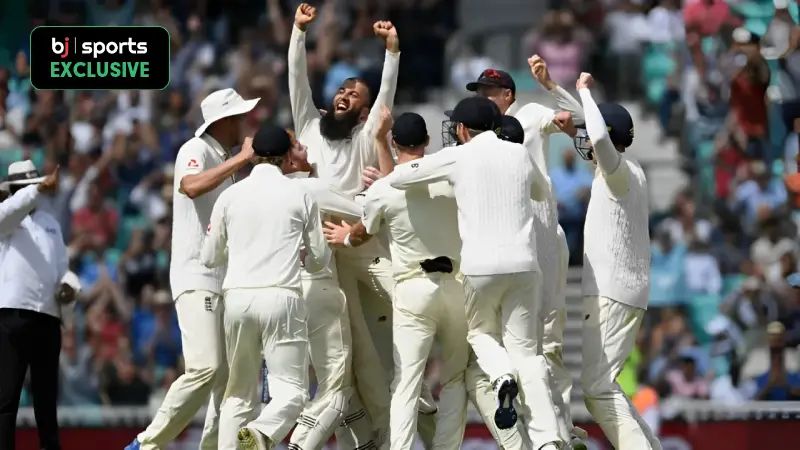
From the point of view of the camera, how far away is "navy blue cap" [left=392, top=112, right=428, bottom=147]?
1146cm

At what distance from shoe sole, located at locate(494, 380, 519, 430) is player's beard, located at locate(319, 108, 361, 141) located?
2462mm

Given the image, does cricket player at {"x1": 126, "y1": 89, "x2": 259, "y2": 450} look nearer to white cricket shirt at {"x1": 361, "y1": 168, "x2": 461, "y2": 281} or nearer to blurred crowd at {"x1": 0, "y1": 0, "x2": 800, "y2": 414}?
white cricket shirt at {"x1": 361, "y1": 168, "x2": 461, "y2": 281}

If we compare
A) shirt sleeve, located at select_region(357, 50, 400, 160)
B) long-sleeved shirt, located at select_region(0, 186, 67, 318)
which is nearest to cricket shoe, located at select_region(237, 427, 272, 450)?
shirt sleeve, located at select_region(357, 50, 400, 160)

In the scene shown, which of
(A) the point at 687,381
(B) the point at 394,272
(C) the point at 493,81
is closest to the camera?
(B) the point at 394,272

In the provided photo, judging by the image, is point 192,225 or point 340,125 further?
point 340,125

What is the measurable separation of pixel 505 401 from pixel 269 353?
5.15 feet

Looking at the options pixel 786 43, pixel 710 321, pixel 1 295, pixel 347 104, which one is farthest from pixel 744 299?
pixel 1 295

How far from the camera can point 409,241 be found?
11398 millimetres

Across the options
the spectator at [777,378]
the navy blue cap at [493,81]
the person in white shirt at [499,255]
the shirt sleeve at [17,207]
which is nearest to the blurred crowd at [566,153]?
the spectator at [777,378]

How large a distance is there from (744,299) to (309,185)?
6.87 m

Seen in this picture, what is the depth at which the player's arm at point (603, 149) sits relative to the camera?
11055 millimetres

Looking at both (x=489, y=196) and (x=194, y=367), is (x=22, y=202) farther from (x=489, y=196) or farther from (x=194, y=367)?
(x=489, y=196)

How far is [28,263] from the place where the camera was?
1297 cm

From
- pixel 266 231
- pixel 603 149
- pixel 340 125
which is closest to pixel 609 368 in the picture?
pixel 603 149
